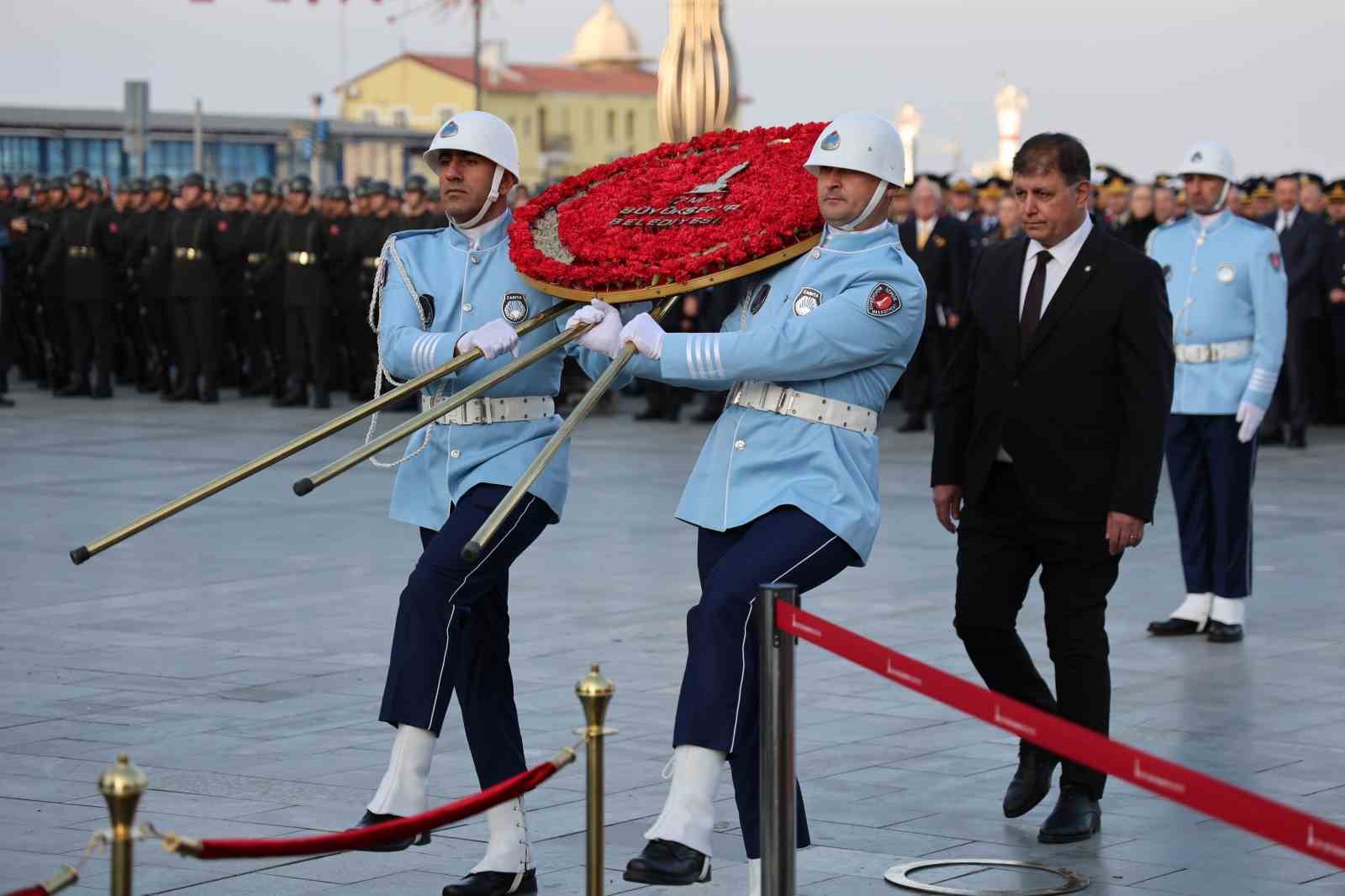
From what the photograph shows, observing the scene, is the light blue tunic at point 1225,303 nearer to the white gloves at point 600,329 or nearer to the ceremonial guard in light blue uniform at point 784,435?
the ceremonial guard in light blue uniform at point 784,435

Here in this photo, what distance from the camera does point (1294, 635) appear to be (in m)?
9.84

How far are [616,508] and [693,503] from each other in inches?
321

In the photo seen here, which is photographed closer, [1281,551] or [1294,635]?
[1294,635]

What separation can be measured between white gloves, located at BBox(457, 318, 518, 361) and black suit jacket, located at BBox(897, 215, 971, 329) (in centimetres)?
1362

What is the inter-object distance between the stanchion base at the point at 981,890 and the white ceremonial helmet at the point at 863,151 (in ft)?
5.47

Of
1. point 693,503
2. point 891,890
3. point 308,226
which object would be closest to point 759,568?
point 693,503

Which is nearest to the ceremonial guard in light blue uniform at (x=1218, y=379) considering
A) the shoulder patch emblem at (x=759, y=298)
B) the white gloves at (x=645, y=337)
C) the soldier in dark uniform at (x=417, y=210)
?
the shoulder patch emblem at (x=759, y=298)

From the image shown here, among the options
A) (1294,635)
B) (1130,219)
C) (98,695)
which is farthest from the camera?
(1130,219)

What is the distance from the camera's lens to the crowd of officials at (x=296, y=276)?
1959cm

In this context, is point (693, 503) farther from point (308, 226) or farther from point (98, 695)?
point (308, 226)

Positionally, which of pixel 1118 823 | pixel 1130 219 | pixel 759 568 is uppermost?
pixel 1130 219

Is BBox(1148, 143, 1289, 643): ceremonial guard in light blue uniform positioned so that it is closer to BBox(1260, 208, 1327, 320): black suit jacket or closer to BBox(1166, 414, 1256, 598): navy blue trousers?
BBox(1166, 414, 1256, 598): navy blue trousers

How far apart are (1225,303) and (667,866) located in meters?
5.55

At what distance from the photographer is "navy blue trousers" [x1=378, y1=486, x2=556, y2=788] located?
5801 mm
